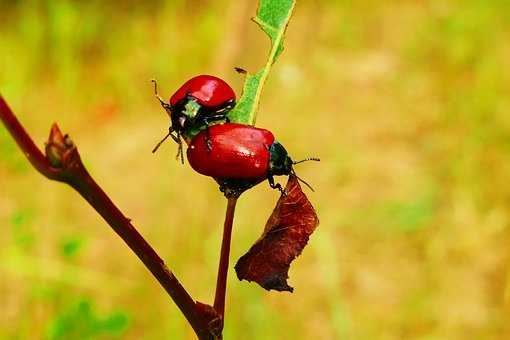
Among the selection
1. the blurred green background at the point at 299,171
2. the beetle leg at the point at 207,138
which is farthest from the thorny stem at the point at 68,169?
the blurred green background at the point at 299,171

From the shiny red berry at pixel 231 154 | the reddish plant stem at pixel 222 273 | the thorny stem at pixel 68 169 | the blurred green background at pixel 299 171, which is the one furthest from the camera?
the blurred green background at pixel 299 171

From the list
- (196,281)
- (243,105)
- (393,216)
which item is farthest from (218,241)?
A: (243,105)

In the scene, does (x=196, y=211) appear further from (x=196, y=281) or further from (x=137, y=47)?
(x=137, y=47)

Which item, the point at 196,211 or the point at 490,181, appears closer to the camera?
the point at 196,211

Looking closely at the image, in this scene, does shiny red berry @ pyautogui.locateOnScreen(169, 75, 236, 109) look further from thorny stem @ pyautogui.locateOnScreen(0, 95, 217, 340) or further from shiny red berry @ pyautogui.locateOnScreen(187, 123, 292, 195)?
thorny stem @ pyautogui.locateOnScreen(0, 95, 217, 340)

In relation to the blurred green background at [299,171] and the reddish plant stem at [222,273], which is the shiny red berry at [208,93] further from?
the blurred green background at [299,171]

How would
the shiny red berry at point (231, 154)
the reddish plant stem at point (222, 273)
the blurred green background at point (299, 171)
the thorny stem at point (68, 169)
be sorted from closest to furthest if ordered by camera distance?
the thorny stem at point (68, 169) < the reddish plant stem at point (222, 273) < the shiny red berry at point (231, 154) < the blurred green background at point (299, 171)
